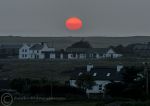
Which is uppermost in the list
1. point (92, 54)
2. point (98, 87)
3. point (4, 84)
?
point (92, 54)

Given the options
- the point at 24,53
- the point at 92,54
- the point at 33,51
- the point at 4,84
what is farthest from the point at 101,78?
the point at 24,53

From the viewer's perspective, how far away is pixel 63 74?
3533 inches

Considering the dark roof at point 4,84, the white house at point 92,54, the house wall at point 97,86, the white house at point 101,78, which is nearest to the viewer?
the house wall at point 97,86

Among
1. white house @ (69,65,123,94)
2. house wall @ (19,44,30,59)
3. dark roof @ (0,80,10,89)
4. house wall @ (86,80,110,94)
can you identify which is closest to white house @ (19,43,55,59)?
house wall @ (19,44,30,59)

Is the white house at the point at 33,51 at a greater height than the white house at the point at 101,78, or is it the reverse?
the white house at the point at 33,51

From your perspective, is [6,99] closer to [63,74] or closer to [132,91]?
[132,91]

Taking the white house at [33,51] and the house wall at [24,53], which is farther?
the house wall at [24,53]

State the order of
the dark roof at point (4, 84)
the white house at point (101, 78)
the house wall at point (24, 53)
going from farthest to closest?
the house wall at point (24, 53) → the dark roof at point (4, 84) → the white house at point (101, 78)

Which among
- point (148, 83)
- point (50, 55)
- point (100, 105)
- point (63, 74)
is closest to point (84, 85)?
point (148, 83)

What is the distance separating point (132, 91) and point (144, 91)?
943mm

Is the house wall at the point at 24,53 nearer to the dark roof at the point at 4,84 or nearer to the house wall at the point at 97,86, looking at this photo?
the dark roof at the point at 4,84

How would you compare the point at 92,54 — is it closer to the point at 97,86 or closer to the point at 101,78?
the point at 101,78

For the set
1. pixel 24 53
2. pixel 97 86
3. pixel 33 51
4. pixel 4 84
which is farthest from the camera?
pixel 24 53

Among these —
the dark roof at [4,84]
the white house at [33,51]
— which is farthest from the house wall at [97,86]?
the white house at [33,51]
